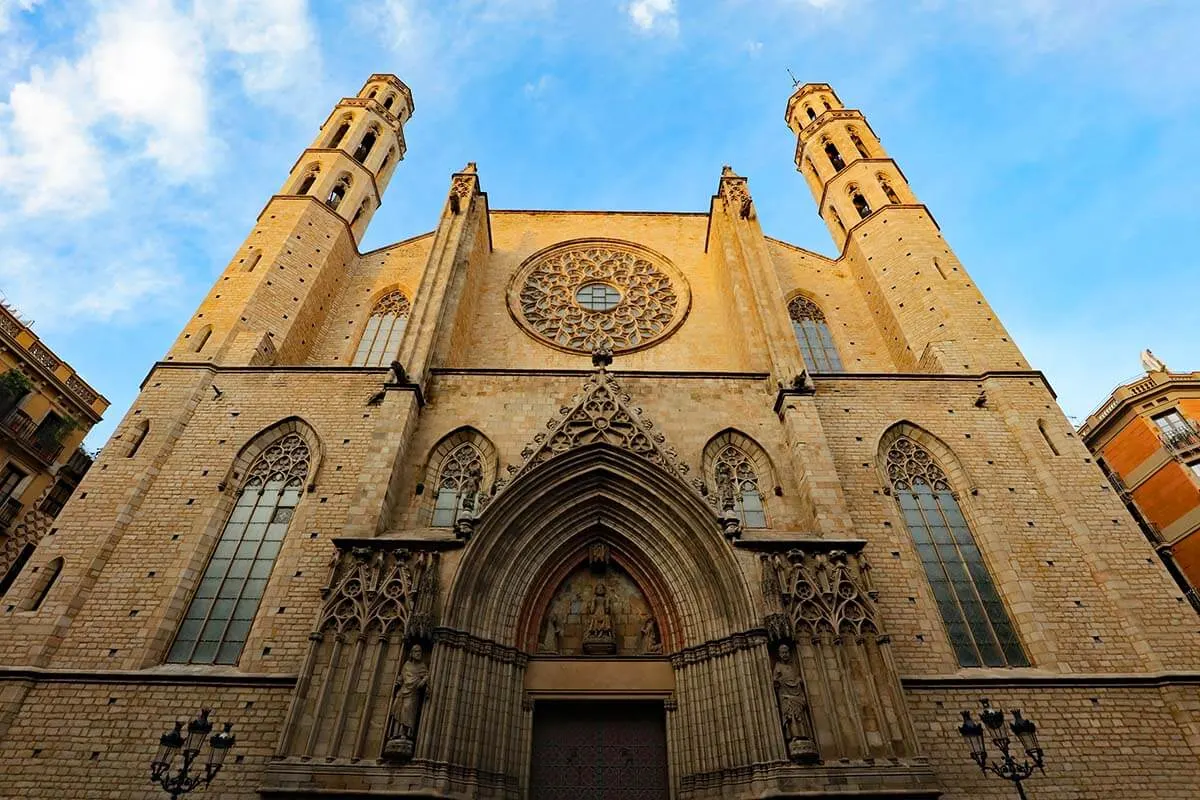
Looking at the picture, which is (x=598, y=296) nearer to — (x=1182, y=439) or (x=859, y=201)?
(x=859, y=201)

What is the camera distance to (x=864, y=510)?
1049cm

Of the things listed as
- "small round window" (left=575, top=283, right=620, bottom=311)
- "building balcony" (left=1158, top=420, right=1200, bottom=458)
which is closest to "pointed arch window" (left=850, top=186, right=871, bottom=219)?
"small round window" (left=575, top=283, right=620, bottom=311)

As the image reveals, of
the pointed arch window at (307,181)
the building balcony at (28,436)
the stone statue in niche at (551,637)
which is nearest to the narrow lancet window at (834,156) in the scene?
the pointed arch window at (307,181)

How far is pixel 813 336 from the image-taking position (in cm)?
1662

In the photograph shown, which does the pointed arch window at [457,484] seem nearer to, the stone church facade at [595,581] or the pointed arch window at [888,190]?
the stone church facade at [595,581]

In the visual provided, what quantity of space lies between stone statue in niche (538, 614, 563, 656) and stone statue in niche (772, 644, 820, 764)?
11.1ft

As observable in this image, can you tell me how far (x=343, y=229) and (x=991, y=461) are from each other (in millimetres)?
17052

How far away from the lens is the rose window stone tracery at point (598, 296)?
16469 mm

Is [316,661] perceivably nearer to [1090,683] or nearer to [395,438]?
[395,438]

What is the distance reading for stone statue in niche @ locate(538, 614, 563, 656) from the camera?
9547mm

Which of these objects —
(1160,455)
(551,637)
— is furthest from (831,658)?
(1160,455)

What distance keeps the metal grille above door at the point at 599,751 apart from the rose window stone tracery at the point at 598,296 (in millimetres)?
8942

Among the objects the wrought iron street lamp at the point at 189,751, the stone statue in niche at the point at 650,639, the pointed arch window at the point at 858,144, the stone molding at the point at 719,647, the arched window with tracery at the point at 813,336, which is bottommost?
the wrought iron street lamp at the point at 189,751

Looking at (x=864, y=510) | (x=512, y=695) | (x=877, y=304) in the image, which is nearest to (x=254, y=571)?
(x=512, y=695)
